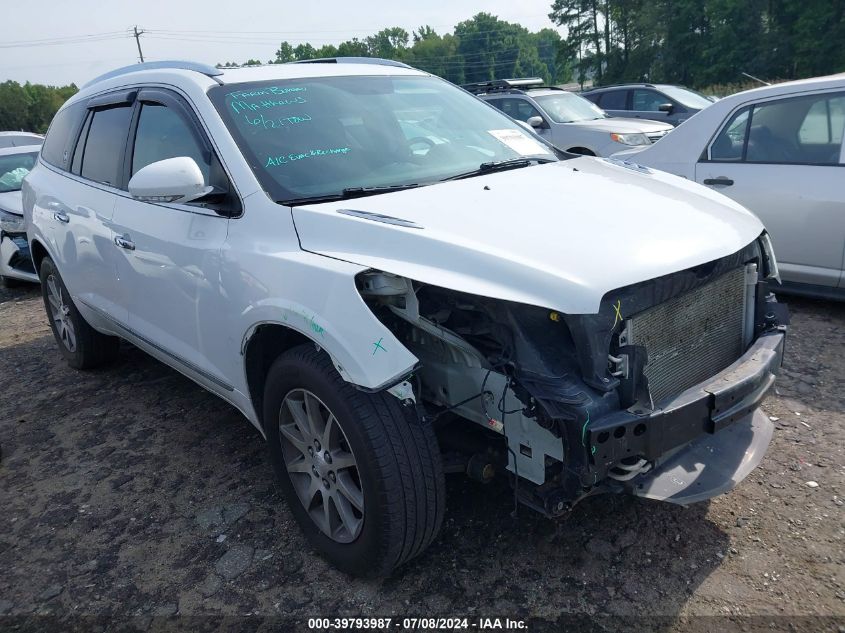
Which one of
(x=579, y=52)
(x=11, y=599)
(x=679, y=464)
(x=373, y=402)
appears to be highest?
(x=579, y=52)

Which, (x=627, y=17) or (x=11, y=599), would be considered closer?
(x=11, y=599)

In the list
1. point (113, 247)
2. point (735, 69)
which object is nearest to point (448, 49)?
point (735, 69)

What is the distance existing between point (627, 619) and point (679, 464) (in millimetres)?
586

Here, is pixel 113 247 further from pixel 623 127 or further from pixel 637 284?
pixel 623 127

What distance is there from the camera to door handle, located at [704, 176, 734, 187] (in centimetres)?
517

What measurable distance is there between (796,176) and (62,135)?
5178 mm

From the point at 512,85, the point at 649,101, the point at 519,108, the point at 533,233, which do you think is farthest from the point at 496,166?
the point at 649,101

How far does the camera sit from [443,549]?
2.81 metres

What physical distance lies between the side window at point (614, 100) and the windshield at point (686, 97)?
78 centimetres

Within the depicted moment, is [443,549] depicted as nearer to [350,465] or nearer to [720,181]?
[350,465]

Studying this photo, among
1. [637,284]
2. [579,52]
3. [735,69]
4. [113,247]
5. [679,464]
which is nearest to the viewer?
[637,284]

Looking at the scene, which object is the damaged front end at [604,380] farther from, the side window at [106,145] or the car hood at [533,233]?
the side window at [106,145]

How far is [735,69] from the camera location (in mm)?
40875

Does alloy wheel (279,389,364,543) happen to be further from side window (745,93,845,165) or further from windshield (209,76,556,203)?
side window (745,93,845,165)
